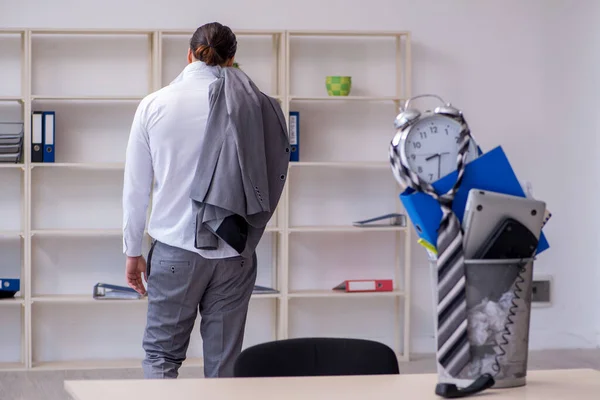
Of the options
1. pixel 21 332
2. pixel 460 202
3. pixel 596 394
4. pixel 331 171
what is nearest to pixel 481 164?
pixel 460 202

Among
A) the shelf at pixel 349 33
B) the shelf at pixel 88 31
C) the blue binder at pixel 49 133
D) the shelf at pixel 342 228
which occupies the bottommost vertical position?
the shelf at pixel 342 228

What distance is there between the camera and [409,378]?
60.3 inches

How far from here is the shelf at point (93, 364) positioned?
4312 millimetres

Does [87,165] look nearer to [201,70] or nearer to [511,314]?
[201,70]

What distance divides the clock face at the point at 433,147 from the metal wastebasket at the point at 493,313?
0.14m

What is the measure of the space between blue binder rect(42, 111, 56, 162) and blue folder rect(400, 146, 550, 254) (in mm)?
3254

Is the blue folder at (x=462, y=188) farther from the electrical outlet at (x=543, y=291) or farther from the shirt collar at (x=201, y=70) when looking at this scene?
the electrical outlet at (x=543, y=291)

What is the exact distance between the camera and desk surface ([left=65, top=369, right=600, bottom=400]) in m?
1.38

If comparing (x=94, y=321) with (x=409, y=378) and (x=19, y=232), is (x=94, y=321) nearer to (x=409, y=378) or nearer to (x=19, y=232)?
(x=19, y=232)

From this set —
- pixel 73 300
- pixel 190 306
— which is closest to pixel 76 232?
pixel 73 300

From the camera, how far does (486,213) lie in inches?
52.0

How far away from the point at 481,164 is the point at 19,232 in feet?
11.2

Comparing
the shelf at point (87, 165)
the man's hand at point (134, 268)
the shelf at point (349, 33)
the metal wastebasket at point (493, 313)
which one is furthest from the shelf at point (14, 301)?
the metal wastebasket at point (493, 313)

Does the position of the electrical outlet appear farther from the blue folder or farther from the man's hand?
the blue folder
